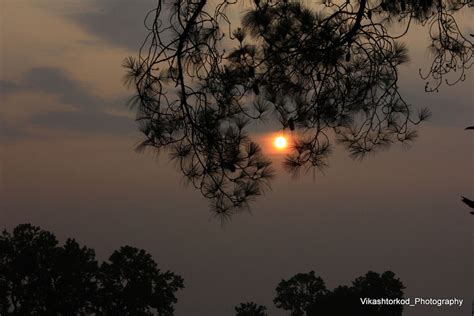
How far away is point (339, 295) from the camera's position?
32.5 m

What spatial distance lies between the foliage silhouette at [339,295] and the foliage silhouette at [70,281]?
29.8ft

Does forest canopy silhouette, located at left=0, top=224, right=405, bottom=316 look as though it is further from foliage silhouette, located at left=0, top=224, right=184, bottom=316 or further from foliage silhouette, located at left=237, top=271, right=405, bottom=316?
foliage silhouette, located at left=237, top=271, right=405, bottom=316

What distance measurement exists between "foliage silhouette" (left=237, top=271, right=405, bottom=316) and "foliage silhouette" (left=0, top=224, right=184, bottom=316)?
9075 mm

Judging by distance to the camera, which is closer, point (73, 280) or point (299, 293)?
point (73, 280)

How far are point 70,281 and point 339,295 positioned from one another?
46.7 feet

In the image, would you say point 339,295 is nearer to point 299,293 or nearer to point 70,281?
point 299,293

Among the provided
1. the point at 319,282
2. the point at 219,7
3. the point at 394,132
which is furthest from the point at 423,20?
the point at 319,282

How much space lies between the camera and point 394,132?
7000mm

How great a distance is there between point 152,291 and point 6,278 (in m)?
3.68

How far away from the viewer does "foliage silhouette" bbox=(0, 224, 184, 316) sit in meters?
20.8

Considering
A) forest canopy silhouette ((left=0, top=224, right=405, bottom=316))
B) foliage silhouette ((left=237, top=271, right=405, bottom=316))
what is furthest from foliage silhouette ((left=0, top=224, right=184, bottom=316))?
foliage silhouette ((left=237, top=271, right=405, bottom=316))

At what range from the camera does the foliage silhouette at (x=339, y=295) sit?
3006cm

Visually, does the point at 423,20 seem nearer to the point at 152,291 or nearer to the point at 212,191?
the point at 212,191

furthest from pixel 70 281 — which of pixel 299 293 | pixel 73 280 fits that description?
pixel 299 293
